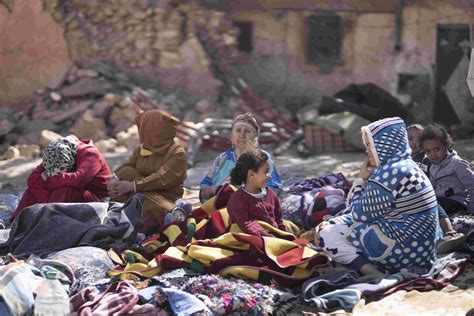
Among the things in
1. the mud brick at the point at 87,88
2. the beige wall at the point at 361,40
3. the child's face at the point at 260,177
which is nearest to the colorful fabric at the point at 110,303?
the child's face at the point at 260,177

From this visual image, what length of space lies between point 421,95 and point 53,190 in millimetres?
7827

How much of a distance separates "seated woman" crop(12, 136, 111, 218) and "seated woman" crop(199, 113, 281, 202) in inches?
33.1

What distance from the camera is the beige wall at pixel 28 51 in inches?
535

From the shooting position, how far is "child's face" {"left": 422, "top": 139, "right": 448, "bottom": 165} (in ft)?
21.6

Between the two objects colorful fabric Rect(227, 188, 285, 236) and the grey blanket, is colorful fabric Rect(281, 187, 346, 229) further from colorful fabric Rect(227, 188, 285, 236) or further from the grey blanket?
the grey blanket

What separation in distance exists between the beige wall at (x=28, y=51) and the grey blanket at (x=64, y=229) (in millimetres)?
7732

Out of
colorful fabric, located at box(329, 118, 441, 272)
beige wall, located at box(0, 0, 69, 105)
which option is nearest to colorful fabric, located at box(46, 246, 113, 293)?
colorful fabric, located at box(329, 118, 441, 272)

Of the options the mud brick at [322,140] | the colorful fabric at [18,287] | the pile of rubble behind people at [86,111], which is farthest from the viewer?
the pile of rubble behind people at [86,111]

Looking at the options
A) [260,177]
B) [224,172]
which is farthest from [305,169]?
[260,177]

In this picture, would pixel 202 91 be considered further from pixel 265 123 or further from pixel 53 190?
pixel 53 190

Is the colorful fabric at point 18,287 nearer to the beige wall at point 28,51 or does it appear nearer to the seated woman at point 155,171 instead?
the seated woman at point 155,171

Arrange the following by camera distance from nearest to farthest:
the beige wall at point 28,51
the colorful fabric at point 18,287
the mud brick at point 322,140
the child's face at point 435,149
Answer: the colorful fabric at point 18,287 < the child's face at point 435,149 < the mud brick at point 322,140 < the beige wall at point 28,51

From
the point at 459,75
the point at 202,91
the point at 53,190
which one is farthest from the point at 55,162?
the point at 459,75

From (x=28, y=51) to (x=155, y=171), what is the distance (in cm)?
729
